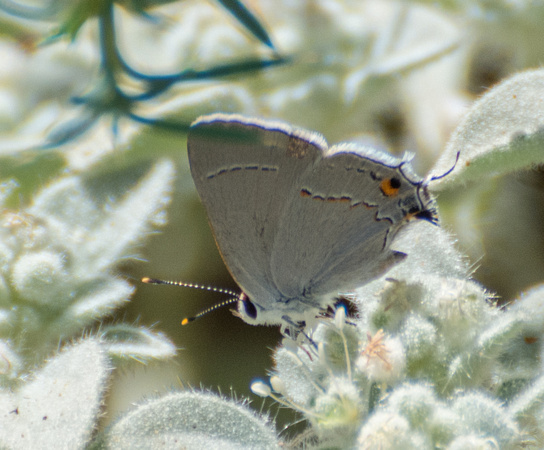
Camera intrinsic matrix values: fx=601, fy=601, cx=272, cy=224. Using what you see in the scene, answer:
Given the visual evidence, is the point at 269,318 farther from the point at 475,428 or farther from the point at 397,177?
the point at 475,428

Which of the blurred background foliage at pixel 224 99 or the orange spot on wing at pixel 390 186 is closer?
the orange spot on wing at pixel 390 186

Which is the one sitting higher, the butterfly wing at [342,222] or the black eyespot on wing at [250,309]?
the butterfly wing at [342,222]

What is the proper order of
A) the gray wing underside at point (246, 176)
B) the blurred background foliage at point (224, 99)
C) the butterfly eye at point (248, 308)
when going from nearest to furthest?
the gray wing underside at point (246, 176) < the butterfly eye at point (248, 308) < the blurred background foliage at point (224, 99)

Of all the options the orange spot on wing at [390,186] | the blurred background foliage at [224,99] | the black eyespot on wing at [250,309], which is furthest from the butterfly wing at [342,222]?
the blurred background foliage at [224,99]

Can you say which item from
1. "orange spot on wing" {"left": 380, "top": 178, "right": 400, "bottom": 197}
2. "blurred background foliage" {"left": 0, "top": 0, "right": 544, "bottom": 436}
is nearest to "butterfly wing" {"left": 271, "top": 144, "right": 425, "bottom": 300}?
"orange spot on wing" {"left": 380, "top": 178, "right": 400, "bottom": 197}

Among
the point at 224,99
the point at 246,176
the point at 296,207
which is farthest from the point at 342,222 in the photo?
the point at 224,99

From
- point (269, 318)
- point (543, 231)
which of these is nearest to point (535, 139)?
point (543, 231)

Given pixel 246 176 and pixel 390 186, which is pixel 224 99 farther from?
pixel 390 186

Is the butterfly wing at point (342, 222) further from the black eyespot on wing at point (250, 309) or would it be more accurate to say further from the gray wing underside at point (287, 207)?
the black eyespot on wing at point (250, 309)

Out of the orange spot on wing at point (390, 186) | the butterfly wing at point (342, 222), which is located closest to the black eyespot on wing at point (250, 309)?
the butterfly wing at point (342, 222)

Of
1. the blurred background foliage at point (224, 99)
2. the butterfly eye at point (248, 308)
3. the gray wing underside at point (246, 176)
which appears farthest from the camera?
the blurred background foliage at point (224, 99)
